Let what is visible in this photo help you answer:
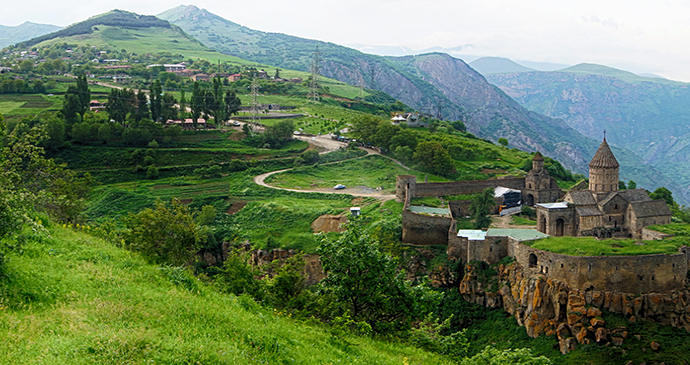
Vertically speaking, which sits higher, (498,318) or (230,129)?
(230,129)

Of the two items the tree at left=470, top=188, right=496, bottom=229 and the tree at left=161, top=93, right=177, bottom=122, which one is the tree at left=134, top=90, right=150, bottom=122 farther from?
the tree at left=470, top=188, right=496, bottom=229

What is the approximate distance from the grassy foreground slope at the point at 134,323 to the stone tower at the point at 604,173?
127ft

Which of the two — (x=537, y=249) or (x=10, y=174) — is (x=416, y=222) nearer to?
(x=537, y=249)

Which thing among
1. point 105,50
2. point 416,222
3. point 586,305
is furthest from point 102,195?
point 105,50

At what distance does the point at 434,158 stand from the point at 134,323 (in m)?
64.1

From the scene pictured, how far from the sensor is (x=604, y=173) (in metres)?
53.7

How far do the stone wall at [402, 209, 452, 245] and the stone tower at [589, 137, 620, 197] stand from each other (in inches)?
589

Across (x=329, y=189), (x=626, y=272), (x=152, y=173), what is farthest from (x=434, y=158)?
(x=152, y=173)

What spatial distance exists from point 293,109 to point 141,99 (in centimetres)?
3906

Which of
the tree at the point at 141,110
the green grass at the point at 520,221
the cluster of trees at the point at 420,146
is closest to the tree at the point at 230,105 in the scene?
the tree at the point at 141,110

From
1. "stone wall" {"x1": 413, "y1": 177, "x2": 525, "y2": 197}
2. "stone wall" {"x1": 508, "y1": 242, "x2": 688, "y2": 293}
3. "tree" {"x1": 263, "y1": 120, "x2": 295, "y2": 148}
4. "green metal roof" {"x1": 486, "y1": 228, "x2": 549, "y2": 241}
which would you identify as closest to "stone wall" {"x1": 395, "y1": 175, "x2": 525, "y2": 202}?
"stone wall" {"x1": 413, "y1": 177, "x2": 525, "y2": 197}

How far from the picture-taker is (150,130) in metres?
81.9

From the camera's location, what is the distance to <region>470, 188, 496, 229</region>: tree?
5531cm

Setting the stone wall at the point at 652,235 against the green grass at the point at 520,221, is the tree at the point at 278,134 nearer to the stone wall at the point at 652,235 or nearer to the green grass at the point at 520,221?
the green grass at the point at 520,221
